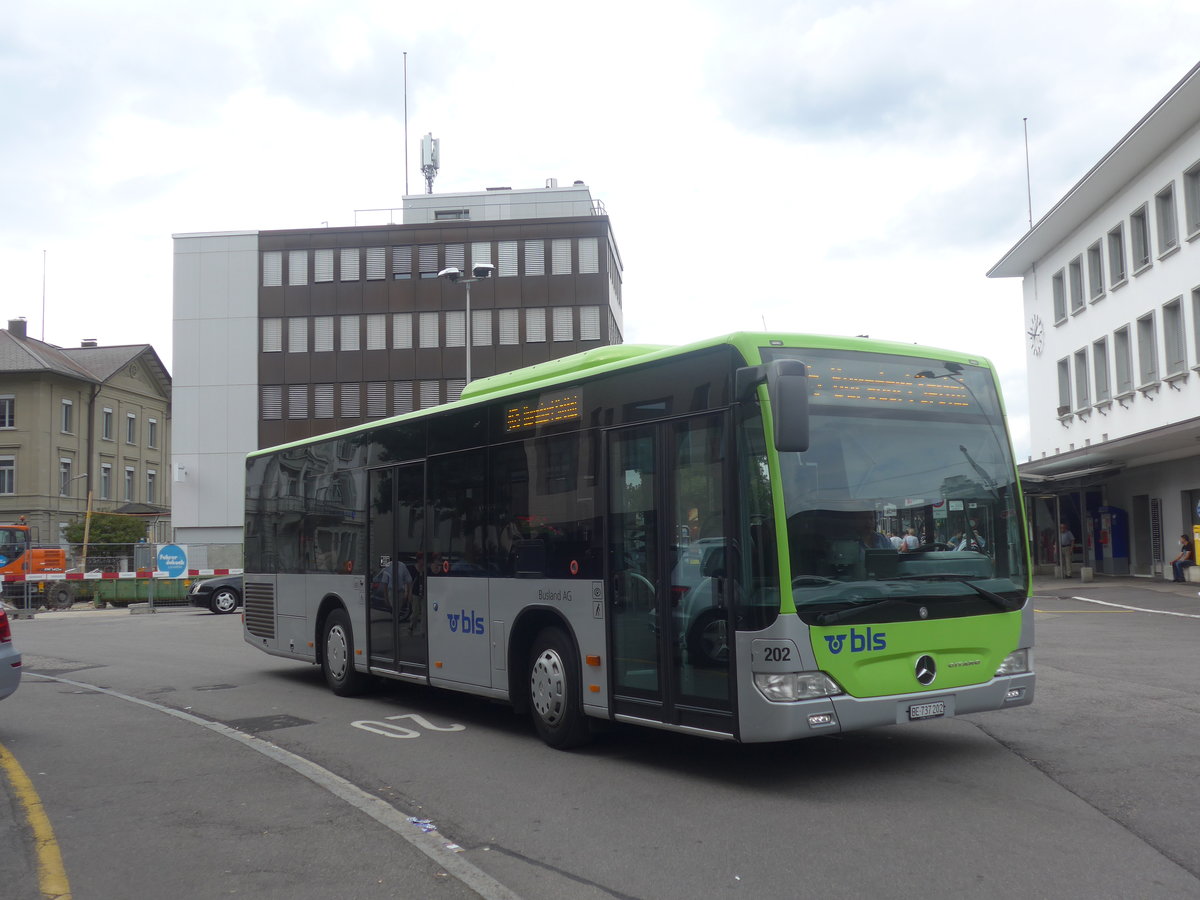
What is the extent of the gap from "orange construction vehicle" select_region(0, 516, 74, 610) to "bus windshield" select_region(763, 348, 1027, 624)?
111 feet

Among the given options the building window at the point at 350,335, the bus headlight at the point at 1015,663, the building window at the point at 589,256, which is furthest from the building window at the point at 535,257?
the bus headlight at the point at 1015,663

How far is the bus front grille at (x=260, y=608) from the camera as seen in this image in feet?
49.9

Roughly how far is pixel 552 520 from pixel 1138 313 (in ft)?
98.1

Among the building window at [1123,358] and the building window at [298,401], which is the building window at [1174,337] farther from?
the building window at [298,401]

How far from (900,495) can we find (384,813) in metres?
3.82

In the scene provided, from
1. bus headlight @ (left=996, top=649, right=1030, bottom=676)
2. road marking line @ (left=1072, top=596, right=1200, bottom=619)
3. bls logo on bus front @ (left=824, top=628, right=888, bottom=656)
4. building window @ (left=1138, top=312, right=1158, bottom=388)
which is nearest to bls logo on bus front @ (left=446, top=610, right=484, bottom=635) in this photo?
bls logo on bus front @ (left=824, top=628, right=888, bottom=656)

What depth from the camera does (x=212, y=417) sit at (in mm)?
56156

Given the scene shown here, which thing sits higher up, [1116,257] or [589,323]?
[589,323]

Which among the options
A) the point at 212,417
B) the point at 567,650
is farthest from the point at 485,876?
the point at 212,417

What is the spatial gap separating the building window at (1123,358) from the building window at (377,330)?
32299 millimetres

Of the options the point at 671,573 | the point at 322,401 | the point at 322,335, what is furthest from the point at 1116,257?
the point at 322,401

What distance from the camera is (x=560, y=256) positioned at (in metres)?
55.2

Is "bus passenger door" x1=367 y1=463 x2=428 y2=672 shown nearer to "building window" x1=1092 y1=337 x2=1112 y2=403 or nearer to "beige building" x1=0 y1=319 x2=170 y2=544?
"building window" x1=1092 y1=337 x2=1112 y2=403

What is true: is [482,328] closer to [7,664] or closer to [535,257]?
[535,257]
